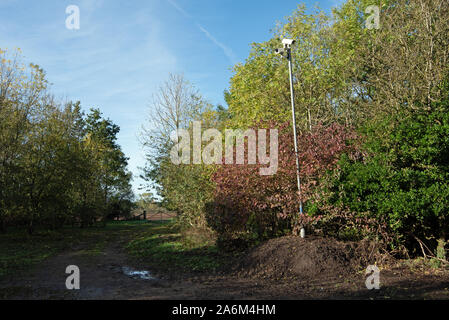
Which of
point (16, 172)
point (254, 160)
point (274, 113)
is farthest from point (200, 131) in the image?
point (16, 172)

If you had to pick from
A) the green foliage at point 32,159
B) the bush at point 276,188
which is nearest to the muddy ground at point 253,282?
the bush at point 276,188

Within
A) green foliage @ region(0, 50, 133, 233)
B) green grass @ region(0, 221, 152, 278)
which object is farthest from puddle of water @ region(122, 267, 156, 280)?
green foliage @ region(0, 50, 133, 233)

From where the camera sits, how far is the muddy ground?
20.6 feet

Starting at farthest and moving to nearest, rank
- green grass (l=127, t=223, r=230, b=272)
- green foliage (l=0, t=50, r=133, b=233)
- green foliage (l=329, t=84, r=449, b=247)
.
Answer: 1. green foliage (l=0, t=50, r=133, b=233)
2. green grass (l=127, t=223, r=230, b=272)
3. green foliage (l=329, t=84, r=449, b=247)

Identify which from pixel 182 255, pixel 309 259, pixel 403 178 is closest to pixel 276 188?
pixel 309 259

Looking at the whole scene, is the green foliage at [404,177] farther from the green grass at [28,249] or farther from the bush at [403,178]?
the green grass at [28,249]

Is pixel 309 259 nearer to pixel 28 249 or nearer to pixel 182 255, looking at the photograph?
pixel 182 255

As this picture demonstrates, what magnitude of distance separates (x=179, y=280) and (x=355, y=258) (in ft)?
14.3

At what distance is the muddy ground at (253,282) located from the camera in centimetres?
628

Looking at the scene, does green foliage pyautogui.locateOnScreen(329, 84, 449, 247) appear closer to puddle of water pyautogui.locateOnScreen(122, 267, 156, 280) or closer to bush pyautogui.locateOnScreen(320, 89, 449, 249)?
bush pyautogui.locateOnScreen(320, 89, 449, 249)

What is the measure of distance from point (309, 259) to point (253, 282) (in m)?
1.57

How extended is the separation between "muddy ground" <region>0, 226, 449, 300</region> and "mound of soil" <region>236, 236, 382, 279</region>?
0.02 metres

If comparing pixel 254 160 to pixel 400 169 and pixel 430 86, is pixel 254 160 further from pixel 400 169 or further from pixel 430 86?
pixel 430 86

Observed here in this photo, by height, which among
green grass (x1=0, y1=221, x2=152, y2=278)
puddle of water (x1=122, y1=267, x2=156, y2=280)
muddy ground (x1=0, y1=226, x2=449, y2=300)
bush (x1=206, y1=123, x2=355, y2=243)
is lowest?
green grass (x1=0, y1=221, x2=152, y2=278)
